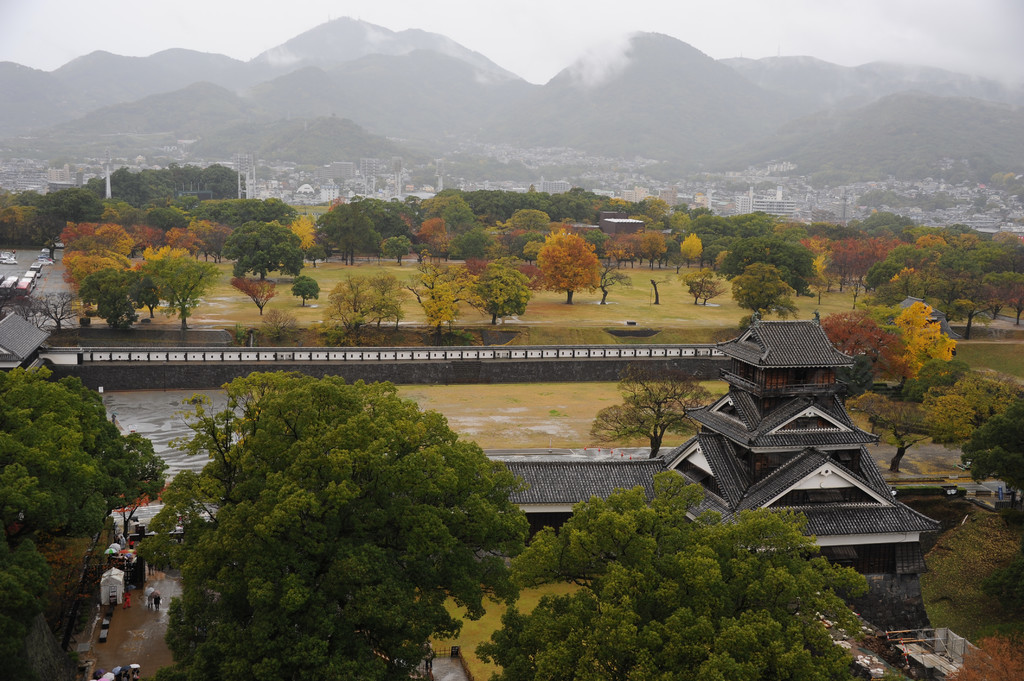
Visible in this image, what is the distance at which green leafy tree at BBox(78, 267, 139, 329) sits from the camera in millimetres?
48188

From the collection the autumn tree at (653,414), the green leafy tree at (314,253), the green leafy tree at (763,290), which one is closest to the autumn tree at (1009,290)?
the green leafy tree at (763,290)

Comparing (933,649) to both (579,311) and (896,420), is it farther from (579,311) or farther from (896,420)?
(579,311)

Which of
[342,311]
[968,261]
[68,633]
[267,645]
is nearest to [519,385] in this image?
[342,311]

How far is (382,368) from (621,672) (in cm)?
3403

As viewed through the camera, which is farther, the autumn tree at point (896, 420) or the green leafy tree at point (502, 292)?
the green leafy tree at point (502, 292)

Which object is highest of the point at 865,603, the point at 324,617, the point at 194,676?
the point at 324,617

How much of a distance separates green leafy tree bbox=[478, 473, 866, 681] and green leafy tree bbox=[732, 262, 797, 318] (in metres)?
41.1

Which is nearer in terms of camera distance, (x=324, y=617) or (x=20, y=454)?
(x=324, y=617)

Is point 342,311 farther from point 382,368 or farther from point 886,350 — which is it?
point 886,350

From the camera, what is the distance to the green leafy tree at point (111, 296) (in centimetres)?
4819

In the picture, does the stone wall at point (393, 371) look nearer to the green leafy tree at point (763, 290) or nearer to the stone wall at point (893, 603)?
the green leafy tree at point (763, 290)

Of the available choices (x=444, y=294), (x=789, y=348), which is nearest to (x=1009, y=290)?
(x=444, y=294)

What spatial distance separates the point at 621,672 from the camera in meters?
13.6

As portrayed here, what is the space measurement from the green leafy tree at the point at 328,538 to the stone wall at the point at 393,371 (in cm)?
2714
